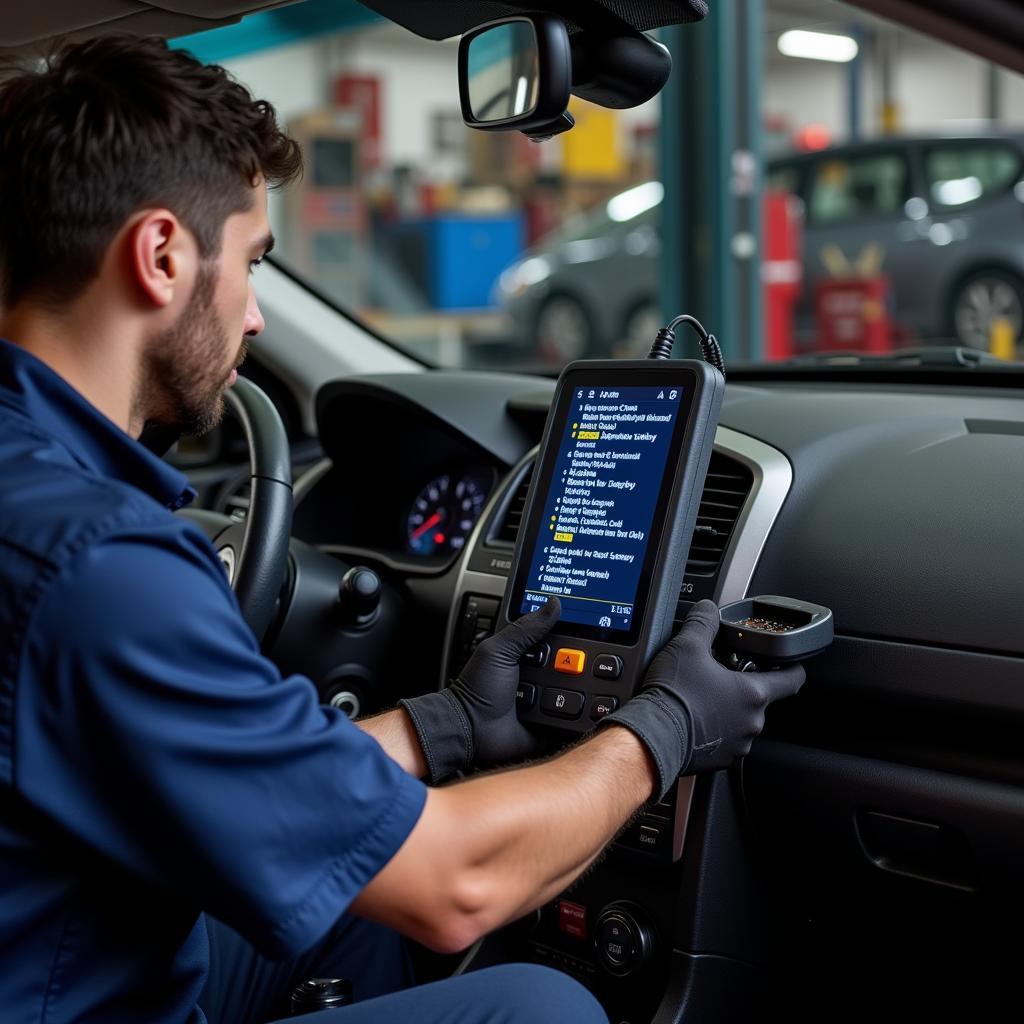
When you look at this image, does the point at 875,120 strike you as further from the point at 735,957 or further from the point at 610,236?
Answer: the point at 735,957

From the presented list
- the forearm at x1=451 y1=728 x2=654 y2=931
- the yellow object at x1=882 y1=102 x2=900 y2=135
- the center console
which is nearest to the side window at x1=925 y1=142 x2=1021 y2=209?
the yellow object at x1=882 y1=102 x2=900 y2=135

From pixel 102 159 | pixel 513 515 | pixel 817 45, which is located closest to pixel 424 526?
pixel 513 515

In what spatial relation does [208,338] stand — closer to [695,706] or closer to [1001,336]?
[695,706]

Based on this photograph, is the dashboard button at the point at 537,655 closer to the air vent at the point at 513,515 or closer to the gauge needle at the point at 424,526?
the air vent at the point at 513,515

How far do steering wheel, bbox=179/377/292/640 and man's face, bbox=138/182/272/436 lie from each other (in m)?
0.57

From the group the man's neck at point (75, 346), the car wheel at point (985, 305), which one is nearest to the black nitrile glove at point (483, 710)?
the man's neck at point (75, 346)

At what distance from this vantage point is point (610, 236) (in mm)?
10383

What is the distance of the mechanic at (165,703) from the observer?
0.96 meters

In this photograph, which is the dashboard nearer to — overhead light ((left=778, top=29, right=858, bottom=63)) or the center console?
the center console

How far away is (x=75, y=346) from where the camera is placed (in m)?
1.12

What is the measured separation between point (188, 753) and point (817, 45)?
15.7m

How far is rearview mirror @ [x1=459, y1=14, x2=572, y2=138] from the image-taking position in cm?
137

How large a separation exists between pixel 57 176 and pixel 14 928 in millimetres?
564

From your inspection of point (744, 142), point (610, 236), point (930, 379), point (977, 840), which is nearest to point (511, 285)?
point (610, 236)
